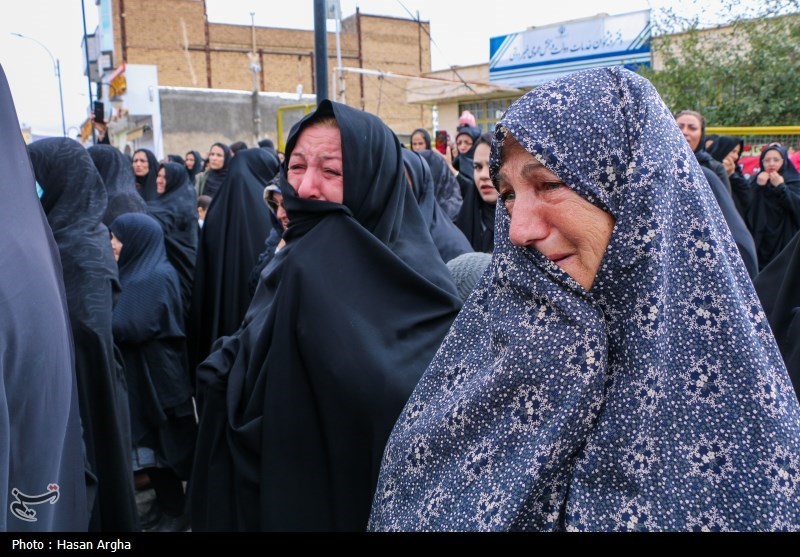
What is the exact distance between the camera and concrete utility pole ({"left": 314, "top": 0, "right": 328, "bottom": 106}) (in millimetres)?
4191

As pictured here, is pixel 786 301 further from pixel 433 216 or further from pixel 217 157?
pixel 217 157

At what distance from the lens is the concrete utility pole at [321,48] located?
4191mm

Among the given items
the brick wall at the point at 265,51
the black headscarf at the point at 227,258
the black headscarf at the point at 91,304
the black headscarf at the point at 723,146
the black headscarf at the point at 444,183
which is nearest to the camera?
the black headscarf at the point at 91,304

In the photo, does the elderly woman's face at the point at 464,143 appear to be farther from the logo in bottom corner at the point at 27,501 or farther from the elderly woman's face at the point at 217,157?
the logo in bottom corner at the point at 27,501

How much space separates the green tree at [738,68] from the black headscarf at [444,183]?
8.75m

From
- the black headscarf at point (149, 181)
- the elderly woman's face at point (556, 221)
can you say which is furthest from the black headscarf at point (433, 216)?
the black headscarf at point (149, 181)

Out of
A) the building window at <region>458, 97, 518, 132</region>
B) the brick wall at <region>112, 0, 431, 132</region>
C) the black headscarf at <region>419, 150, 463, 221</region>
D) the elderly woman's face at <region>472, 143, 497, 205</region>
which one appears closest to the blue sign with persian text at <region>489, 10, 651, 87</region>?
the building window at <region>458, 97, 518, 132</region>

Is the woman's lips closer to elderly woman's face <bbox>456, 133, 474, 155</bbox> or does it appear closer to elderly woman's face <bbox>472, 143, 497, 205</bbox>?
elderly woman's face <bbox>472, 143, 497, 205</bbox>

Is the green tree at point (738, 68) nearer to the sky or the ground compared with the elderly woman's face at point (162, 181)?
nearer to the sky

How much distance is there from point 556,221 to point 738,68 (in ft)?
48.6

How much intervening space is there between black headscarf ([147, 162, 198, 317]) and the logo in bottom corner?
3.55 m

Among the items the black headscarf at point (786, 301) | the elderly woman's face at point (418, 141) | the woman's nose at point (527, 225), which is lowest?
the black headscarf at point (786, 301)

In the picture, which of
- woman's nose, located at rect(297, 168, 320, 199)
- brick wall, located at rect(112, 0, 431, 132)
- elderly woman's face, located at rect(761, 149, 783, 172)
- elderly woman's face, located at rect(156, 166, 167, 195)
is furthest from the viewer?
brick wall, located at rect(112, 0, 431, 132)

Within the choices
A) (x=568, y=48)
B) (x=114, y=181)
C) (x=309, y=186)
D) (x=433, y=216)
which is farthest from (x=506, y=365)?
(x=568, y=48)
